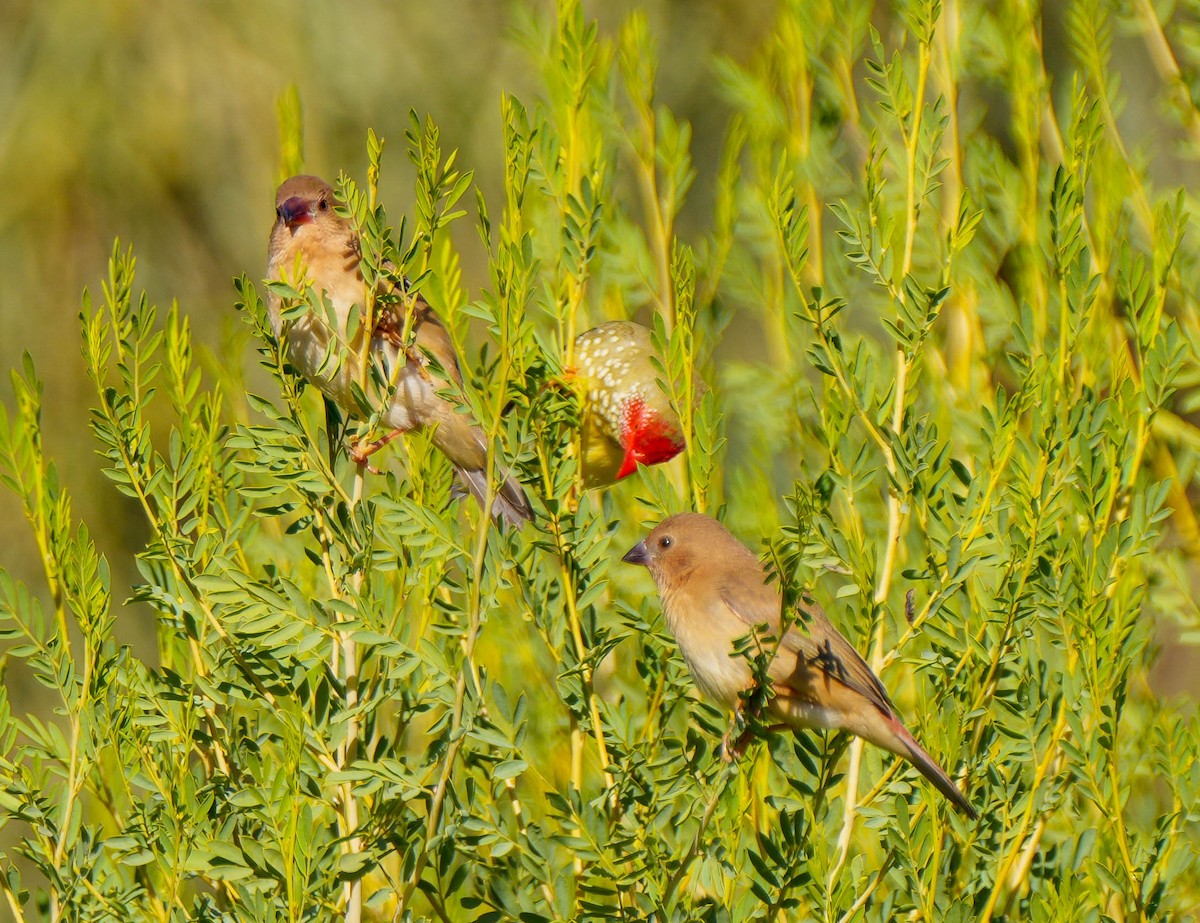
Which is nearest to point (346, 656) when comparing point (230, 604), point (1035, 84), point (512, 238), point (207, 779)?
point (230, 604)

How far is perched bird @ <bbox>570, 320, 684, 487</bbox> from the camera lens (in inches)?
97.8

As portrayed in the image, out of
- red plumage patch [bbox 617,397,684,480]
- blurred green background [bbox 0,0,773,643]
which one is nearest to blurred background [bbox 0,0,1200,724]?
blurred green background [bbox 0,0,773,643]

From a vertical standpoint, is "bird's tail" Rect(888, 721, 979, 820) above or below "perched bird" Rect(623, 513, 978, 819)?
above

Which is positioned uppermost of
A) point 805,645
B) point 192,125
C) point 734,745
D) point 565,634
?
point 565,634

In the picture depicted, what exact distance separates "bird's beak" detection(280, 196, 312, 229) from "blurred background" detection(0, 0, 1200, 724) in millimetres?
2648

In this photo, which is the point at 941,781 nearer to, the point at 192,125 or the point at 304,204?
the point at 304,204

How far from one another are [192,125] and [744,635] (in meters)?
4.07

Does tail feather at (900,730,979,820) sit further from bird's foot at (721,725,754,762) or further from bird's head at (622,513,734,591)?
bird's head at (622,513,734,591)

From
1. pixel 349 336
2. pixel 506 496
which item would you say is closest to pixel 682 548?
pixel 506 496

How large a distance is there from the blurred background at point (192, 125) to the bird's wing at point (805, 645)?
2.90 metres

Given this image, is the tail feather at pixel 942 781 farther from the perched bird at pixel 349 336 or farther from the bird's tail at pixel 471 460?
the bird's tail at pixel 471 460

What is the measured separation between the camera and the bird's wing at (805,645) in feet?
6.40

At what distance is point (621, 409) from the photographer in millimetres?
2508

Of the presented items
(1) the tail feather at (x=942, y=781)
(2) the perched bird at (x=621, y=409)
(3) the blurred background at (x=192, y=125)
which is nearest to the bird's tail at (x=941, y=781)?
(1) the tail feather at (x=942, y=781)
